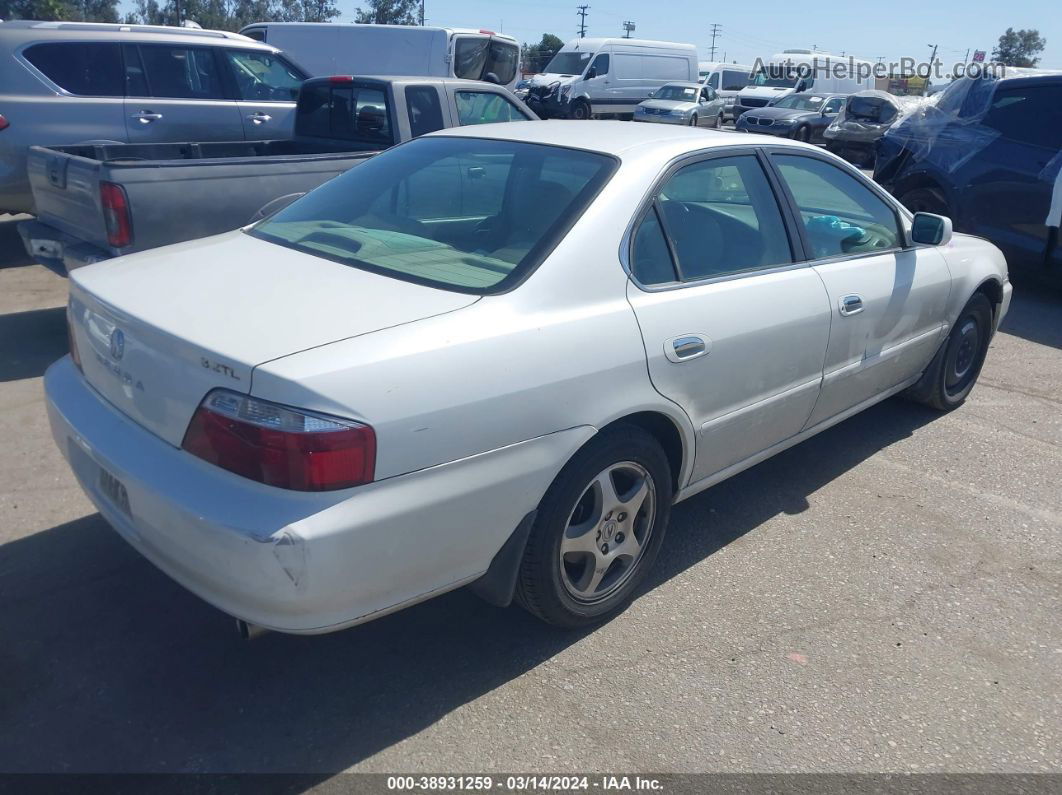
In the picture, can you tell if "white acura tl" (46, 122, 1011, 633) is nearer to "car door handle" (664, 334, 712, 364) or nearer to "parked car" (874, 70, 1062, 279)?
"car door handle" (664, 334, 712, 364)

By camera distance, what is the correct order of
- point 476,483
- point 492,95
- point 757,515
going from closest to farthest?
point 476,483
point 757,515
point 492,95

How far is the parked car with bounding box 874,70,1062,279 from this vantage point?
7.91m

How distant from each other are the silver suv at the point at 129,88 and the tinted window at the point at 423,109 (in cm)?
249

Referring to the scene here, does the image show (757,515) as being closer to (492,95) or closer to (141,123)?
(492,95)

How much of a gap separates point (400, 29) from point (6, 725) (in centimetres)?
1723

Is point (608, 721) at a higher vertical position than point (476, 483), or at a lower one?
lower

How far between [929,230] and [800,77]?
29.3 metres

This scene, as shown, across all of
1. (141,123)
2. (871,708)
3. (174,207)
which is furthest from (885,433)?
(141,123)

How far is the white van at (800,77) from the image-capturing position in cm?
2922

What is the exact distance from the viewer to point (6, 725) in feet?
8.55

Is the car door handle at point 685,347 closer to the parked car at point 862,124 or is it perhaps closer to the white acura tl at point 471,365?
the white acura tl at point 471,365

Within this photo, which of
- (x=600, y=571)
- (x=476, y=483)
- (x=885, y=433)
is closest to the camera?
(x=476, y=483)

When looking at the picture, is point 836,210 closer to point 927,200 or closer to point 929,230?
point 929,230

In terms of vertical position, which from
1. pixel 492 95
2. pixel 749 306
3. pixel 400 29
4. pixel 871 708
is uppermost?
pixel 400 29
